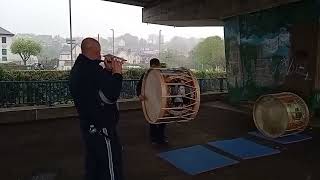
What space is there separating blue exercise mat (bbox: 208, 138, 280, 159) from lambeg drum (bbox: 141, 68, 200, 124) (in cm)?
201

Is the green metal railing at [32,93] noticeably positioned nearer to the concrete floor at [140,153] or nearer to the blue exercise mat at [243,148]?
the concrete floor at [140,153]

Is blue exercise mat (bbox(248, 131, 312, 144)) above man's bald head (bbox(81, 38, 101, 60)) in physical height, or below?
below

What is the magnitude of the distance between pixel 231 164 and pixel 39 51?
A: 59.2 m

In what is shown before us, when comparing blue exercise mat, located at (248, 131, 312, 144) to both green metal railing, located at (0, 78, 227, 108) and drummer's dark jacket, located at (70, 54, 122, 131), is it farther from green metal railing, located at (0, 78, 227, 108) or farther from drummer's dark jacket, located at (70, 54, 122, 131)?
green metal railing, located at (0, 78, 227, 108)

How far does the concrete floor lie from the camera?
5711 millimetres

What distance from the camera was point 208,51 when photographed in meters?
46.5

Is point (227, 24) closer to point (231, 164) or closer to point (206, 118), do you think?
point (206, 118)

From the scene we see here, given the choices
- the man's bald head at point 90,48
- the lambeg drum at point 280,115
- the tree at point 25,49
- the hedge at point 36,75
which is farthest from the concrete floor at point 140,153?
the tree at point 25,49

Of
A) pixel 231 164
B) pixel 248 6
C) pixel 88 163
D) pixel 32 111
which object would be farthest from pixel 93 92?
pixel 248 6

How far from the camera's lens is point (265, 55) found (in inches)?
485

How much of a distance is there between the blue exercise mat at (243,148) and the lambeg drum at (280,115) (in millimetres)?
465

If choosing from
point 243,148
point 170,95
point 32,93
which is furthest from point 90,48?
point 32,93

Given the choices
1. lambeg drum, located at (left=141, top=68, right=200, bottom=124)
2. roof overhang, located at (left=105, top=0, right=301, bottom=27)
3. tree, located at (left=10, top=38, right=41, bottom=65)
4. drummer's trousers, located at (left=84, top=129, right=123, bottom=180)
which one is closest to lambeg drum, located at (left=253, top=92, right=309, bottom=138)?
lambeg drum, located at (left=141, top=68, right=200, bottom=124)

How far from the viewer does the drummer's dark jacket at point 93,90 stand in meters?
3.69
